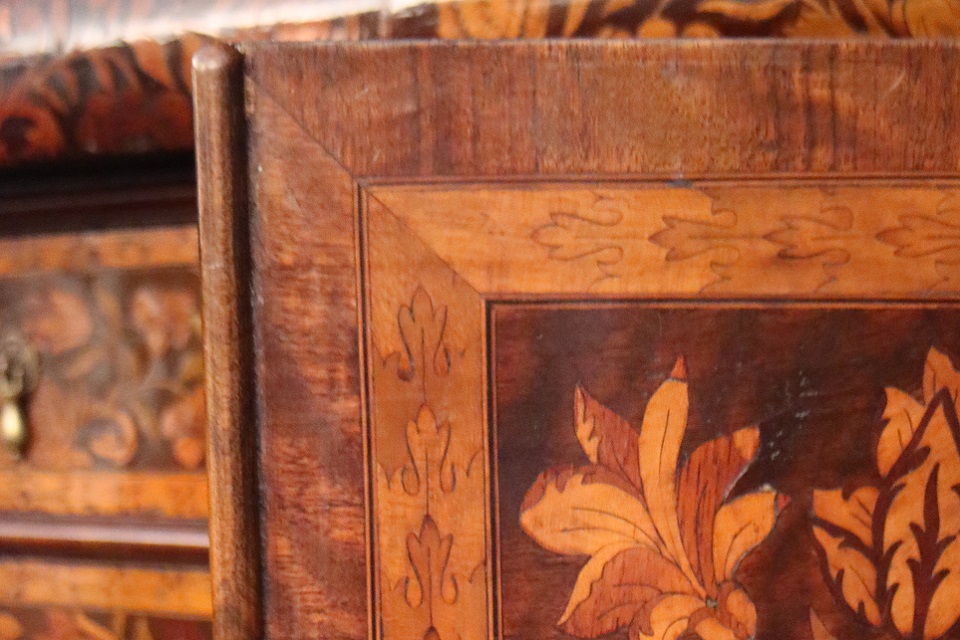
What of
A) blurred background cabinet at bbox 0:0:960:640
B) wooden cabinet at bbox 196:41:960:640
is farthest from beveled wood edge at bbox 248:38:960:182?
blurred background cabinet at bbox 0:0:960:640

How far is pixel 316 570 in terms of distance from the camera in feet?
1.15

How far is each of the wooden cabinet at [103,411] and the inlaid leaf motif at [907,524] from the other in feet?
1.27

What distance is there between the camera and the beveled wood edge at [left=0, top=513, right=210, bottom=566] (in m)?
0.47

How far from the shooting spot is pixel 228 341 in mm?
340

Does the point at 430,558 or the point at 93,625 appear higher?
the point at 430,558

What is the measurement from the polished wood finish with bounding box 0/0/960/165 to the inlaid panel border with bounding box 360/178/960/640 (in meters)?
0.13

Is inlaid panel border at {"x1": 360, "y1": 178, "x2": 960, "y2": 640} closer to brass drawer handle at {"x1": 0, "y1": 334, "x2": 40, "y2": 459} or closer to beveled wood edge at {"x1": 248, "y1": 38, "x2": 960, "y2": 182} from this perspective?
beveled wood edge at {"x1": 248, "y1": 38, "x2": 960, "y2": 182}

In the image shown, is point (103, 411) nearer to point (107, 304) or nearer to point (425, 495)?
point (107, 304)

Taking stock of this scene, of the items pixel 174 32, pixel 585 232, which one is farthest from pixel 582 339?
pixel 174 32

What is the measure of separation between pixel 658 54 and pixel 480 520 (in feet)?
0.80

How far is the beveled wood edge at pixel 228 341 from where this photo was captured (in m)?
0.34

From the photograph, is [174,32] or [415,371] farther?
[174,32]

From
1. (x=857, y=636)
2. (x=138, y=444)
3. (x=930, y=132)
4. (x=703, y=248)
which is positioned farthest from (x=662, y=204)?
(x=138, y=444)

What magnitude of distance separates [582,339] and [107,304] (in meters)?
0.34
